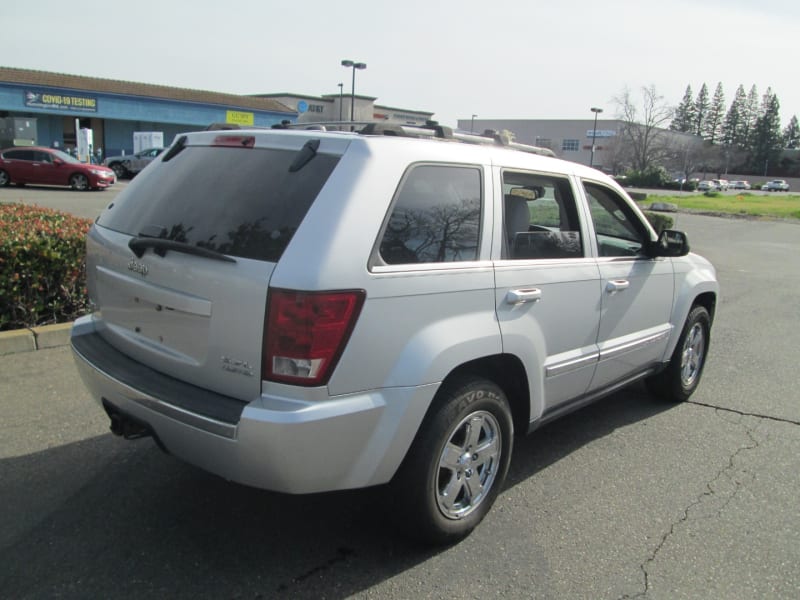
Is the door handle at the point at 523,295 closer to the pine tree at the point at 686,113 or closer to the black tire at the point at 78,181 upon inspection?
the black tire at the point at 78,181

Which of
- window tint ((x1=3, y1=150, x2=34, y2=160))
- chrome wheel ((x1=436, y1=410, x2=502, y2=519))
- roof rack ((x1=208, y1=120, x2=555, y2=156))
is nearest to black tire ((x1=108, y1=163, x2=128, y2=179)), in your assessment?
window tint ((x1=3, y1=150, x2=34, y2=160))

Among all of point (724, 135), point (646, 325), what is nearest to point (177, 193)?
point (646, 325)

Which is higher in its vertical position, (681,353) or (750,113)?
(750,113)

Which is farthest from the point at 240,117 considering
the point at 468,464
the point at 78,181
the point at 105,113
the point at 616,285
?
the point at 468,464

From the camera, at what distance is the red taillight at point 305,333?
2.41 m

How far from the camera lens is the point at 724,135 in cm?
12850

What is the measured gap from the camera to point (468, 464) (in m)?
3.08

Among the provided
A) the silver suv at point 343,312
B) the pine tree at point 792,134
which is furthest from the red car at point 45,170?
the pine tree at point 792,134

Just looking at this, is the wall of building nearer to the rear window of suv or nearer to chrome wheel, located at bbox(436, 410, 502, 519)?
the rear window of suv

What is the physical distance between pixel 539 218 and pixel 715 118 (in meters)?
145

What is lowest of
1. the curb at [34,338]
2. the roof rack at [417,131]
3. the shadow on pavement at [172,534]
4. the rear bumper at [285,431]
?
the shadow on pavement at [172,534]

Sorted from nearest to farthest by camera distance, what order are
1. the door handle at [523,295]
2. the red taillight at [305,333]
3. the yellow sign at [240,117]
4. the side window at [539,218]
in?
the red taillight at [305,333] → the door handle at [523,295] → the side window at [539,218] → the yellow sign at [240,117]

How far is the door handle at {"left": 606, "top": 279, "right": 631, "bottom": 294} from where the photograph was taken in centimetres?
387

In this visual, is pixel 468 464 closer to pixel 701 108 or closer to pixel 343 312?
pixel 343 312
